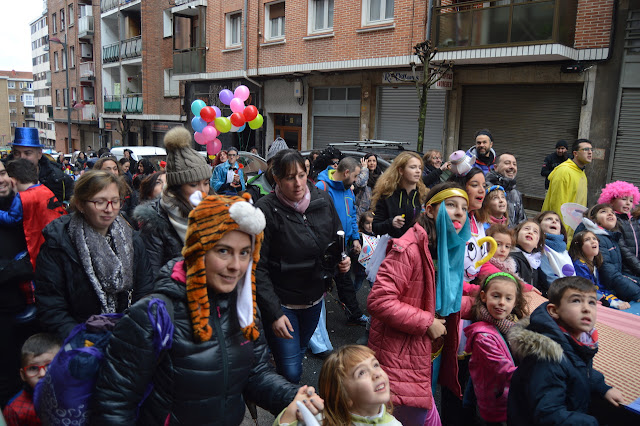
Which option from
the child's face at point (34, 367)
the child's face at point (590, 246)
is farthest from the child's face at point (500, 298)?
the child's face at point (34, 367)

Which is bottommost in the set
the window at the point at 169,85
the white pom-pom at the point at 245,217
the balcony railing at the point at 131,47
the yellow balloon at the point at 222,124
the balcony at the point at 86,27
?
the white pom-pom at the point at 245,217

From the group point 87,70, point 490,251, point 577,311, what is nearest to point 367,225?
point 490,251

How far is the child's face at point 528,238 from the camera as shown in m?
4.29

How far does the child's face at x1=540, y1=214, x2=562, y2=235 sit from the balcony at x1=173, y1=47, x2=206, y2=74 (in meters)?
20.3

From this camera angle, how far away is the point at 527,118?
12508 millimetres

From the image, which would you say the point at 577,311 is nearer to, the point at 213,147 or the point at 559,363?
the point at 559,363

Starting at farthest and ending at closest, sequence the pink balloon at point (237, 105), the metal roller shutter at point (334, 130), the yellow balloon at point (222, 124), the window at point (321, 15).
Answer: the metal roller shutter at point (334, 130) → the window at point (321, 15) → the pink balloon at point (237, 105) → the yellow balloon at point (222, 124)

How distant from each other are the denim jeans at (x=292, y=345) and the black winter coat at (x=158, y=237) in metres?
0.82

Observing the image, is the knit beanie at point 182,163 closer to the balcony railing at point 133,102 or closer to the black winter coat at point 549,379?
the black winter coat at point 549,379

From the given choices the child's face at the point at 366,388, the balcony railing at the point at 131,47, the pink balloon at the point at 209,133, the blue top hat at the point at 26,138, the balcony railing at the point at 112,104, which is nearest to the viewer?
the child's face at the point at 366,388

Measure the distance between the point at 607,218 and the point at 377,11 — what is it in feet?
40.2

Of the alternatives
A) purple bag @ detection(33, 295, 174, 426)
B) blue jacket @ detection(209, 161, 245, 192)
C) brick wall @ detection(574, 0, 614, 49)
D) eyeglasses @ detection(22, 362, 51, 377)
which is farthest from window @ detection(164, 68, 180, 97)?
purple bag @ detection(33, 295, 174, 426)

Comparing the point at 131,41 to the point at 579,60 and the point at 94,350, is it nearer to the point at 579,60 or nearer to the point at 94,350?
the point at 579,60

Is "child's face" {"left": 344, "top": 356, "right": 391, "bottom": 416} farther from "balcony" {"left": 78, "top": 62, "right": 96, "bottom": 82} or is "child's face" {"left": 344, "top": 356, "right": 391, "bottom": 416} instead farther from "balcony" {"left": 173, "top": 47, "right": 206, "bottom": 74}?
"balcony" {"left": 78, "top": 62, "right": 96, "bottom": 82}
